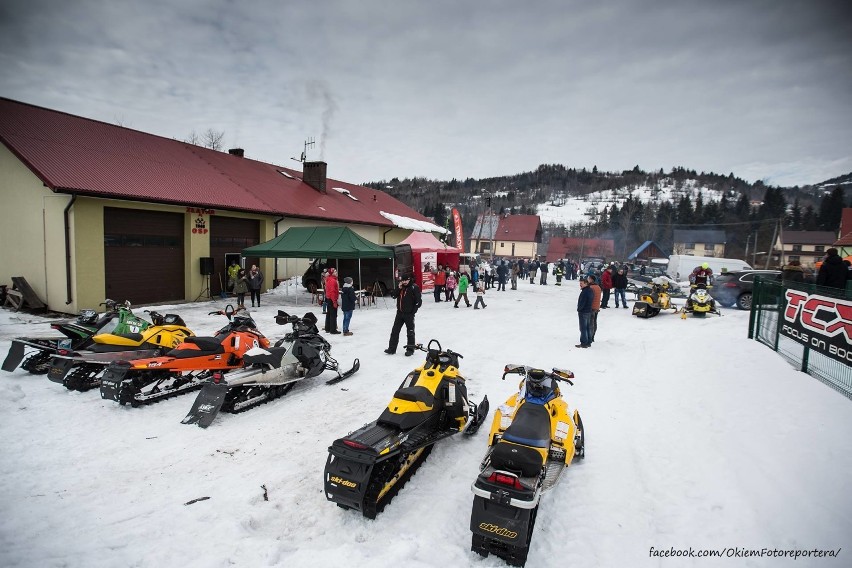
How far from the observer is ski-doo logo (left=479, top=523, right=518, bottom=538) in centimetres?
283

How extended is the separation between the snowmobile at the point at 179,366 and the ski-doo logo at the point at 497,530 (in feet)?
13.5

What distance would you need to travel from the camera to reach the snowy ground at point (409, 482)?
9.95 feet

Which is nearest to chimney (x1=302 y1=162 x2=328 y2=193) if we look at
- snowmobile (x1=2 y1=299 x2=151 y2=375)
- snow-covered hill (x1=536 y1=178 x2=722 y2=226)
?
snowmobile (x1=2 y1=299 x2=151 y2=375)

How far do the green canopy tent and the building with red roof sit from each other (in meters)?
2.19

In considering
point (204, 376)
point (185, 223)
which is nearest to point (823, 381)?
point (204, 376)

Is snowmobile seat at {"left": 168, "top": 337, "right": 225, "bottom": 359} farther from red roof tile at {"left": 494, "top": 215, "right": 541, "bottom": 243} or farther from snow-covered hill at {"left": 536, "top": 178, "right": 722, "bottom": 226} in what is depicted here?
snow-covered hill at {"left": 536, "top": 178, "right": 722, "bottom": 226}

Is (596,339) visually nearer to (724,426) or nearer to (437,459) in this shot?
(724,426)

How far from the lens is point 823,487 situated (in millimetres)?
3658

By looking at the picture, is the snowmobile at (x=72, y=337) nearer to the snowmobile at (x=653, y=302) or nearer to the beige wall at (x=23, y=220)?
the beige wall at (x=23, y=220)

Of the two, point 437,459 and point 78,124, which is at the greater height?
point 78,124

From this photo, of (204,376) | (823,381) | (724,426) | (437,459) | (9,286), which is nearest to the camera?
(437,459)

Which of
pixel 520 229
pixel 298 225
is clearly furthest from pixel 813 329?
pixel 520 229

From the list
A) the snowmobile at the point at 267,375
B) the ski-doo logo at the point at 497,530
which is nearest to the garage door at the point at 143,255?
the snowmobile at the point at 267,375

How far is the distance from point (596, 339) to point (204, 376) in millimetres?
8067
